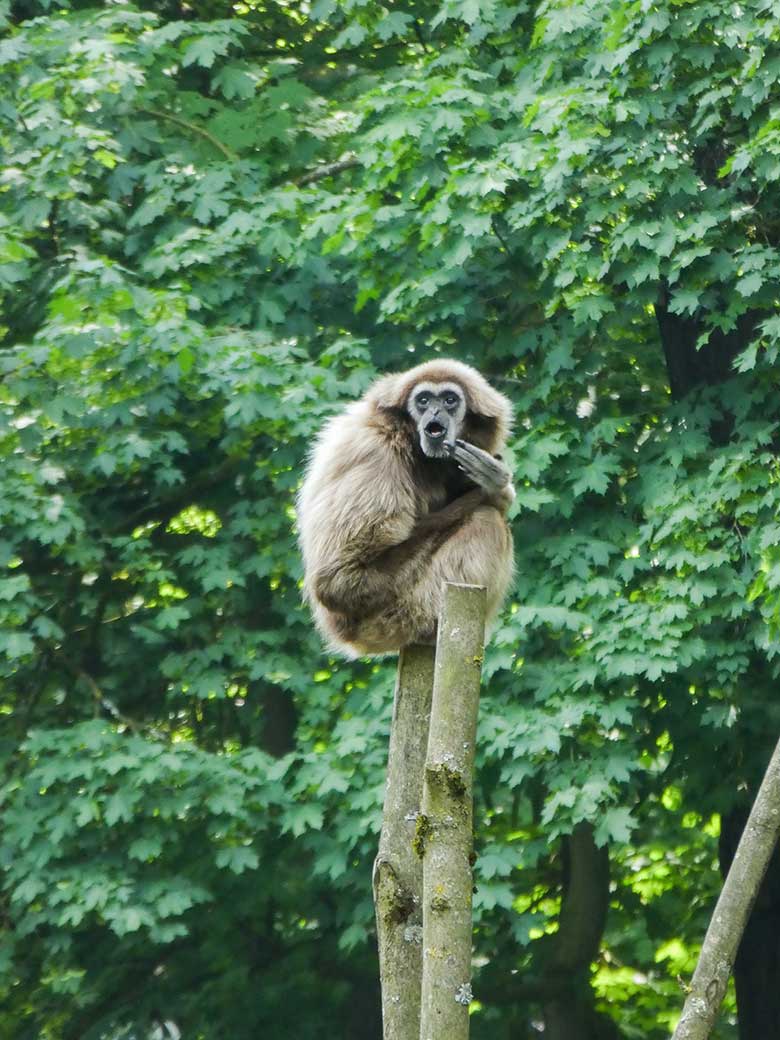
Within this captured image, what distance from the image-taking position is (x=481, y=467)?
5.66m

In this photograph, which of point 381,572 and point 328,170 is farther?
point 328,170

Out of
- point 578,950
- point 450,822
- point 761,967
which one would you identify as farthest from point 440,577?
point 761,967

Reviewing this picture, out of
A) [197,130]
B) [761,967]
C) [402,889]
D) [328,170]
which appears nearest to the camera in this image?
[402,889]

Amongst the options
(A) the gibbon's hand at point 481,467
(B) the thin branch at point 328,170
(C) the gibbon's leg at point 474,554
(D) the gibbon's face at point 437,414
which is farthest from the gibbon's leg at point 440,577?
(B) the thin branch at point 328,170

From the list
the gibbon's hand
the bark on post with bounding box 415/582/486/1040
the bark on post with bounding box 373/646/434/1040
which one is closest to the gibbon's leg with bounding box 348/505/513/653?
the gibbon's hand

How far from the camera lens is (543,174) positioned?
8953mm

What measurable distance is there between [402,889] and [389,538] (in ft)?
5.52

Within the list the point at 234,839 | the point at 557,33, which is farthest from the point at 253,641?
the point at 557,33

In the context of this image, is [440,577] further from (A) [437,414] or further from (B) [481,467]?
(A) [437,414]

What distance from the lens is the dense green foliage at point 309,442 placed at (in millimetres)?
8914

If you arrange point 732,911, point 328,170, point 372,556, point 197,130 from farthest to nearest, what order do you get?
point 328,170 → point 197,130 → point 372,556 → point 732,911

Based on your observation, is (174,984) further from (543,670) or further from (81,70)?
(81,70)

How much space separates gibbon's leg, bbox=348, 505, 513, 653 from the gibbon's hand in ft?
0.38

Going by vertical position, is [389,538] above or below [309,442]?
above
